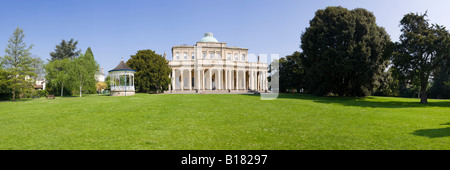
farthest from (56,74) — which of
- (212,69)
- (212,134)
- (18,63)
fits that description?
(212,134)

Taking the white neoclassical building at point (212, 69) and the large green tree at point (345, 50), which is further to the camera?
the white neoclassical building at point (212, 69)

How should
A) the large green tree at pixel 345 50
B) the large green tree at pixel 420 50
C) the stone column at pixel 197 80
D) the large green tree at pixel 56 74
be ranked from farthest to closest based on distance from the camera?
the stone column at pixel 197 80, the large green tree at pixel 56 74, the large green tree at pixel 345 50, the large green tree at pixel 420 50

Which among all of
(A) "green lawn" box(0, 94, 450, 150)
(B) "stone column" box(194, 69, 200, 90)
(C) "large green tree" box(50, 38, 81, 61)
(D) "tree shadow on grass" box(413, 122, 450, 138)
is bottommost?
(D) "tree shadow on grass" box(413, 122, 450, 138)

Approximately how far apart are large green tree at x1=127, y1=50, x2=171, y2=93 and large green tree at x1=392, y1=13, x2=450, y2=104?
39205 mm

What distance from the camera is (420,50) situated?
25.5 m

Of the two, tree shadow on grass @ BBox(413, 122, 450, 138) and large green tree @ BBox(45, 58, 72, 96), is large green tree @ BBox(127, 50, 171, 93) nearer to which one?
large green tree @ BBox(45, 58, 72, 96)

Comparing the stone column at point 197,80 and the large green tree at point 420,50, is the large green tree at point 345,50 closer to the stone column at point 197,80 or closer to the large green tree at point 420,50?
the large green tree at point 420,50

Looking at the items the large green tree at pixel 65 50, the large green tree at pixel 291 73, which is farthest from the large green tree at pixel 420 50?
the large green tree at pixel 65 50

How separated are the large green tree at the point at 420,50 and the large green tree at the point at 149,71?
39.2 metres

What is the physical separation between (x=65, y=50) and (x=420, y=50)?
9214 centimetres

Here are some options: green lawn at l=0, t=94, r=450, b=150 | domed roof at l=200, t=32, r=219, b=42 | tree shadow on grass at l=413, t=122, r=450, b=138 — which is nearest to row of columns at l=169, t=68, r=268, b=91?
domed roof at l=200, t=32, r=219, b=42

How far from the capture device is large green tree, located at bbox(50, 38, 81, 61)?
243 feet

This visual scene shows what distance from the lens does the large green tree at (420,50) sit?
24766 millimetres

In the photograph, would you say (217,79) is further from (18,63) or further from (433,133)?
(433,133)
